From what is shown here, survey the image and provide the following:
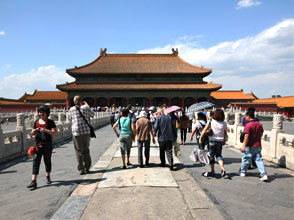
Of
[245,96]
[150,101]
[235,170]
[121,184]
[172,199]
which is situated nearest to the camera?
[172,199]

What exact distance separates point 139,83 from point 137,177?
108 feet

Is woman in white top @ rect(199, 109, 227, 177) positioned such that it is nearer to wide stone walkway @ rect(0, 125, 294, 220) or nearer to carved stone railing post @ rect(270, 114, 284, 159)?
wide stone walkway @ rect(0, 125, 294, 220)

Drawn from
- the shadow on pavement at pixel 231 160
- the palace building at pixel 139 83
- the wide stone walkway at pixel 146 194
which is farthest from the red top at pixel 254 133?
the palace building at pixel 139 83

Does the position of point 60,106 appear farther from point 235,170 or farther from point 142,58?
point 235,170

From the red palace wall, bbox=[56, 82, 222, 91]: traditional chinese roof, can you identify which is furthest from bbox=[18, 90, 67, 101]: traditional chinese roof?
bbox=[56, 82, 222, 91]: traditional chinese roof

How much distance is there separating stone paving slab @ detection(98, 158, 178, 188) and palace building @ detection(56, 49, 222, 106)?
29.9m

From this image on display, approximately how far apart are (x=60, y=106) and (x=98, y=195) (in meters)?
36.8

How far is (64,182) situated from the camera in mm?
4461

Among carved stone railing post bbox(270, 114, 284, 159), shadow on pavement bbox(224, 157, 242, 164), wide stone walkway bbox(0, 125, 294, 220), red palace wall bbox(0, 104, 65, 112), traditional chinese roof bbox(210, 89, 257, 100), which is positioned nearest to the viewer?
wide stone walkway bbox(0, 125, 294, 220)

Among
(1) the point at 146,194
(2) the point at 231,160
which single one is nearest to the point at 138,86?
(2) the point at 231,160

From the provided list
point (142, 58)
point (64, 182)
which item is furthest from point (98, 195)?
point (142, 58)

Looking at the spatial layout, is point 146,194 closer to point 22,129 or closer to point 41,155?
point 41,155

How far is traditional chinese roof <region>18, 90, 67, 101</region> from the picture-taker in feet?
130

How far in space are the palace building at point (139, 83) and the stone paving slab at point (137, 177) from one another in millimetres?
29918
